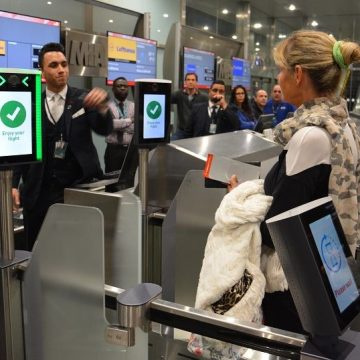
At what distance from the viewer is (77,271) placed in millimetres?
1140

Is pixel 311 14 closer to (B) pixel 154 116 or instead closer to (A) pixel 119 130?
(A) pixel 119 130

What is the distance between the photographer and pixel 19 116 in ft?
3.76

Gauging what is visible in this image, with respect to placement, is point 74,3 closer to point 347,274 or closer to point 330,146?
point 330,146

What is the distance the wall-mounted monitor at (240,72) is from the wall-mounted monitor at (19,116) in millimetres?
7236

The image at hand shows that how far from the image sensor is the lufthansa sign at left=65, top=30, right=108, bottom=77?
4636mm

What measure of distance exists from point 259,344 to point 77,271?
47cm

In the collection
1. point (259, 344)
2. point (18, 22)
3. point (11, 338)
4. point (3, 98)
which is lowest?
point (11, 338)

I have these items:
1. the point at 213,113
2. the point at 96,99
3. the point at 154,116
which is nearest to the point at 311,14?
the point at 213,113

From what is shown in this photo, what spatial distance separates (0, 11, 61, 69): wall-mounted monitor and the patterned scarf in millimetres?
3191

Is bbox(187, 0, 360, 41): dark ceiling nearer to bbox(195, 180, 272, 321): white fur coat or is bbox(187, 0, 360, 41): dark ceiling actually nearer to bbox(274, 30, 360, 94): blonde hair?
bbox(274, 30, 360, 94): blonde hair

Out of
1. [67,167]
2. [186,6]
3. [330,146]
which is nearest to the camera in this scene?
[330,146]

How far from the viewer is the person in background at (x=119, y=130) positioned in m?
4.51

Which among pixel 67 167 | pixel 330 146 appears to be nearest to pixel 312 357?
pixel 330 146

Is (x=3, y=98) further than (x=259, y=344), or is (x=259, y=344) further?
(x=3, y=98)
